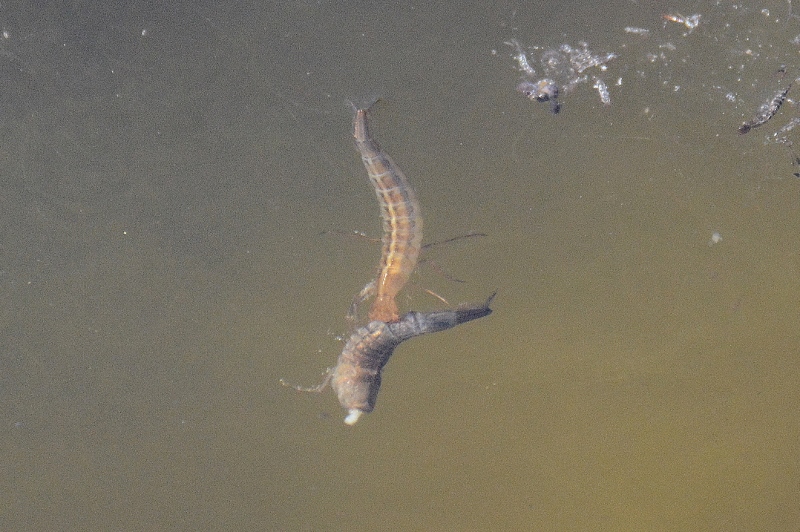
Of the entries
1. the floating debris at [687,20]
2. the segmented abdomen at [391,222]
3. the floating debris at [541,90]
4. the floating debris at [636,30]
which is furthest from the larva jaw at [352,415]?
the floating debris at [687,20]

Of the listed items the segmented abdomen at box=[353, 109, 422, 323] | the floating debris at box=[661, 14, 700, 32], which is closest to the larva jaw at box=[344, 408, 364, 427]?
the segmented abdomen at box=[353, 109, 422, 323]

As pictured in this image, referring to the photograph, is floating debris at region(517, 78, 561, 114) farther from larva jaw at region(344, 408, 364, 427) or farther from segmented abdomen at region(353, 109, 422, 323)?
larva jaw at region(344, 408, 364, 427)

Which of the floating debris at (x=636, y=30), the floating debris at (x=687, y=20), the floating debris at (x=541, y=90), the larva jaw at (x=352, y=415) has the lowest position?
the larva jaw at (x=352, y=415)

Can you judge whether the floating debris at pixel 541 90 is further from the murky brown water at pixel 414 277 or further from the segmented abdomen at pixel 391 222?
the segmented abdomen at pixel 391 222

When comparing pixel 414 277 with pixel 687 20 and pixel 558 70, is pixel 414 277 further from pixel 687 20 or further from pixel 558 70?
pixel 687 20

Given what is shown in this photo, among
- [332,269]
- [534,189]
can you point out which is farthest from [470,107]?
[332,269]

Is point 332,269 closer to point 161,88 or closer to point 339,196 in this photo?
point 339,196
